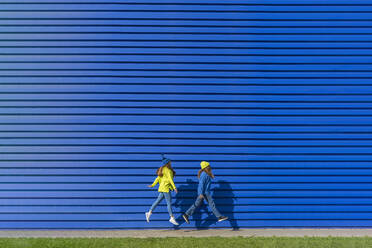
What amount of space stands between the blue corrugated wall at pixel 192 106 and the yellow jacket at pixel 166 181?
39 cm

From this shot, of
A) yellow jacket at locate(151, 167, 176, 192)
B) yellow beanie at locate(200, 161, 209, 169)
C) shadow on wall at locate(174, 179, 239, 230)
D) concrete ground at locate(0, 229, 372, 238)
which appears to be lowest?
concrete ground at locate(0, 229, 372, 238)

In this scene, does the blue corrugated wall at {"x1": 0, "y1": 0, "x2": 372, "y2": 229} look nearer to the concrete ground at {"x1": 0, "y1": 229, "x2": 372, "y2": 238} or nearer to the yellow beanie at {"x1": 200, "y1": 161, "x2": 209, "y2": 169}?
the concrete ground at {"x1": 0, "y1": 229, "x2": 372, "y2": 238}

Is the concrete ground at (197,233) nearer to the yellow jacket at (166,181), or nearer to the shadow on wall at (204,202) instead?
the shadow on wall at (204,202)

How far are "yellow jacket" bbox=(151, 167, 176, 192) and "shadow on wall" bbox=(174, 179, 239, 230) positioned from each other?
47cm

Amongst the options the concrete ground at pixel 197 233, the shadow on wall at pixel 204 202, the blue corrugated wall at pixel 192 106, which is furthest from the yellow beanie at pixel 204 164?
the concrete ground at pixel 197 233

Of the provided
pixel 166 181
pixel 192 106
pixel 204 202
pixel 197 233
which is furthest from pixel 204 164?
pixel 197 233

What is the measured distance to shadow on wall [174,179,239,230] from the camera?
789 cm

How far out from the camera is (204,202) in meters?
7.93

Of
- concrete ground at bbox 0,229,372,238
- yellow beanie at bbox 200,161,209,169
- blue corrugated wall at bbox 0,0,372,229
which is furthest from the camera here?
blue corrugated wall at bbox 0,0,372,229

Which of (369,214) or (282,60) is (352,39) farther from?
(369,214)

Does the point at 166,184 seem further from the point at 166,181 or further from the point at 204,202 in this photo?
the point at 204,202

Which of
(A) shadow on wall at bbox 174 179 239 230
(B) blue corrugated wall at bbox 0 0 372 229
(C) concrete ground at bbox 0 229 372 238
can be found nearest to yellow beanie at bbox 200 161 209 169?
A: (B) blue corrugated wall at bbox 0 0 372 229

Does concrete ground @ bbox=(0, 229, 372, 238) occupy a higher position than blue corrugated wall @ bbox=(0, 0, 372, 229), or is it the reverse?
blue corrugated wall @ bbox=(0, 0, 372, 229)

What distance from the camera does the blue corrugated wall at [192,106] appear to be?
786 cm
